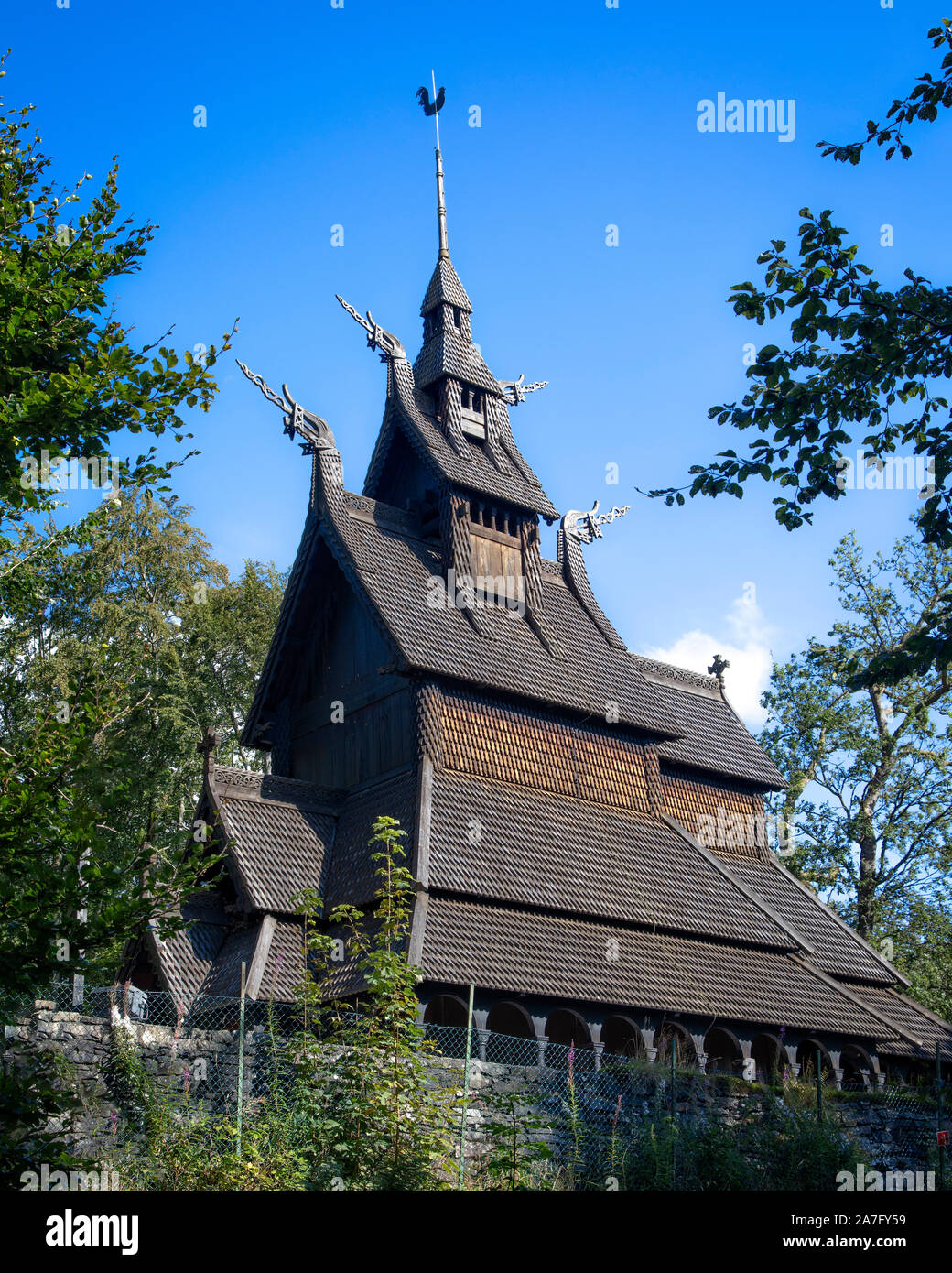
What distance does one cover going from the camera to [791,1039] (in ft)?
75.7

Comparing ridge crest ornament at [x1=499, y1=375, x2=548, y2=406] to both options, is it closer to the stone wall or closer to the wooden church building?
the wooden church building

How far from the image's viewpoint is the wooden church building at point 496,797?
2069 centimetres

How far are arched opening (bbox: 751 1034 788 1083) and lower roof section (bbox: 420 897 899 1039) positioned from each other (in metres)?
0.73

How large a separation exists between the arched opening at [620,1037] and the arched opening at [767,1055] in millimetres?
2532

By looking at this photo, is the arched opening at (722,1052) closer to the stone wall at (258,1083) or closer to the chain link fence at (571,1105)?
the chain link fence at (571,1105)

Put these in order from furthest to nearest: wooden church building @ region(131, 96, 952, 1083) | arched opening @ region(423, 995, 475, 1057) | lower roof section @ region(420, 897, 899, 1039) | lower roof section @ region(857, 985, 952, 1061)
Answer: lower roof section @ region(857, 985, 952, 1061) → wooden church building @ region(131, 96, 952, 1083) → lower roof section @ region(420, 897, 899, 1039) → arched opening @ region(423, 995, 475, 1057)

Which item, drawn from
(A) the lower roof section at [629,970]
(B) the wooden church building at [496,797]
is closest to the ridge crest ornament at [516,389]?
(B) the wooden church building at [496,797]

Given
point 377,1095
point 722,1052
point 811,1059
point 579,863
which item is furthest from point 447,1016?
point 377,1095

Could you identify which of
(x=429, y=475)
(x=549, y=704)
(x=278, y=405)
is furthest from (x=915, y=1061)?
(x=278, y=405)

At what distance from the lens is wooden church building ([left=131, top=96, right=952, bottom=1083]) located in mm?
20688

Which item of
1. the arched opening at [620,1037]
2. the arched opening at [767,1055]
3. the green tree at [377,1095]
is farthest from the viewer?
the arched opening at [767,1055]

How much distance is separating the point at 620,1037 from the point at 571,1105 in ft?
25.4

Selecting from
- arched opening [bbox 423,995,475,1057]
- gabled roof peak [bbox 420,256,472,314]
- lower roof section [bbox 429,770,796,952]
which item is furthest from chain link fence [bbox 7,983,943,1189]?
gabled roof peak [bbox 420,256,472,314]
